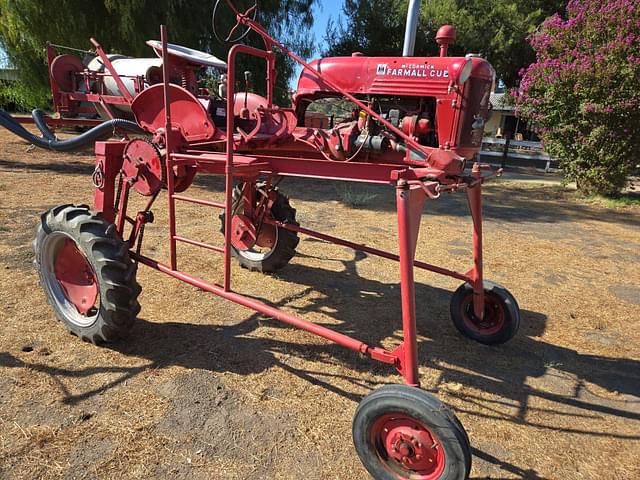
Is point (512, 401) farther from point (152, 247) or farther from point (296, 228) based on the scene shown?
point (152, 247)

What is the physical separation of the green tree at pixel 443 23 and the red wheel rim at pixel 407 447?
17037 mm

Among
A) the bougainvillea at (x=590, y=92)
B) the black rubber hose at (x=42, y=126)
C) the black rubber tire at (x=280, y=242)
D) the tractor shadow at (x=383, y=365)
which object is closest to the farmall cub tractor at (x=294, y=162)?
the tractor shadow at (x=383, y=365)

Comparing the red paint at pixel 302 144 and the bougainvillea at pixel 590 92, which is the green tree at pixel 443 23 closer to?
the bougainvillea at pixel 590 92

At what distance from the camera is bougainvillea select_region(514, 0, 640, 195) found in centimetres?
903

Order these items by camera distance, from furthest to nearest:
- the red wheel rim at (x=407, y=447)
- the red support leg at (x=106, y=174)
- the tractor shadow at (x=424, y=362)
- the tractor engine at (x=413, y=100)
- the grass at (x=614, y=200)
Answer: the grass at (x=614, y=200), the red support leg at (x=106, y=174), the tractor engine at (x=413, y=100), the tractor shadow at (x=424, y=362), the red wheel rim at (x=407, y=447)

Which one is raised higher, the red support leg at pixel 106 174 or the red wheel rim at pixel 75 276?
→ the red support leg at pixel 106 174

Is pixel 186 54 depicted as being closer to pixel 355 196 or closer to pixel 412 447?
pixel 412 447

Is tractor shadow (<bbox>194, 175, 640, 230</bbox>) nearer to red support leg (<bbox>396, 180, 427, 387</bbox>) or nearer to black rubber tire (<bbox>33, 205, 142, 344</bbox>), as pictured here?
black rubber tire (<bbox>33, 205, 142, 344</bbox>)

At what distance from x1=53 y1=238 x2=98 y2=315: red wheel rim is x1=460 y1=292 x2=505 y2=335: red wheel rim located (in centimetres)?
277

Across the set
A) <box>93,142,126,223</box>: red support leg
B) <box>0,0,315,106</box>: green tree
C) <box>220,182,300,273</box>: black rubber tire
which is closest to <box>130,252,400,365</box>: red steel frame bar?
<box>93,142,126,223</box>: red support leg

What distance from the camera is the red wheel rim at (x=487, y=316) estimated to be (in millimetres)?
3473

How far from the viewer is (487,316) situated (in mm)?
3598

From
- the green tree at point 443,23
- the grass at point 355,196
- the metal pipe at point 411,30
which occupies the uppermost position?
the green tree at point 443,23

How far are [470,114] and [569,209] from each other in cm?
750
